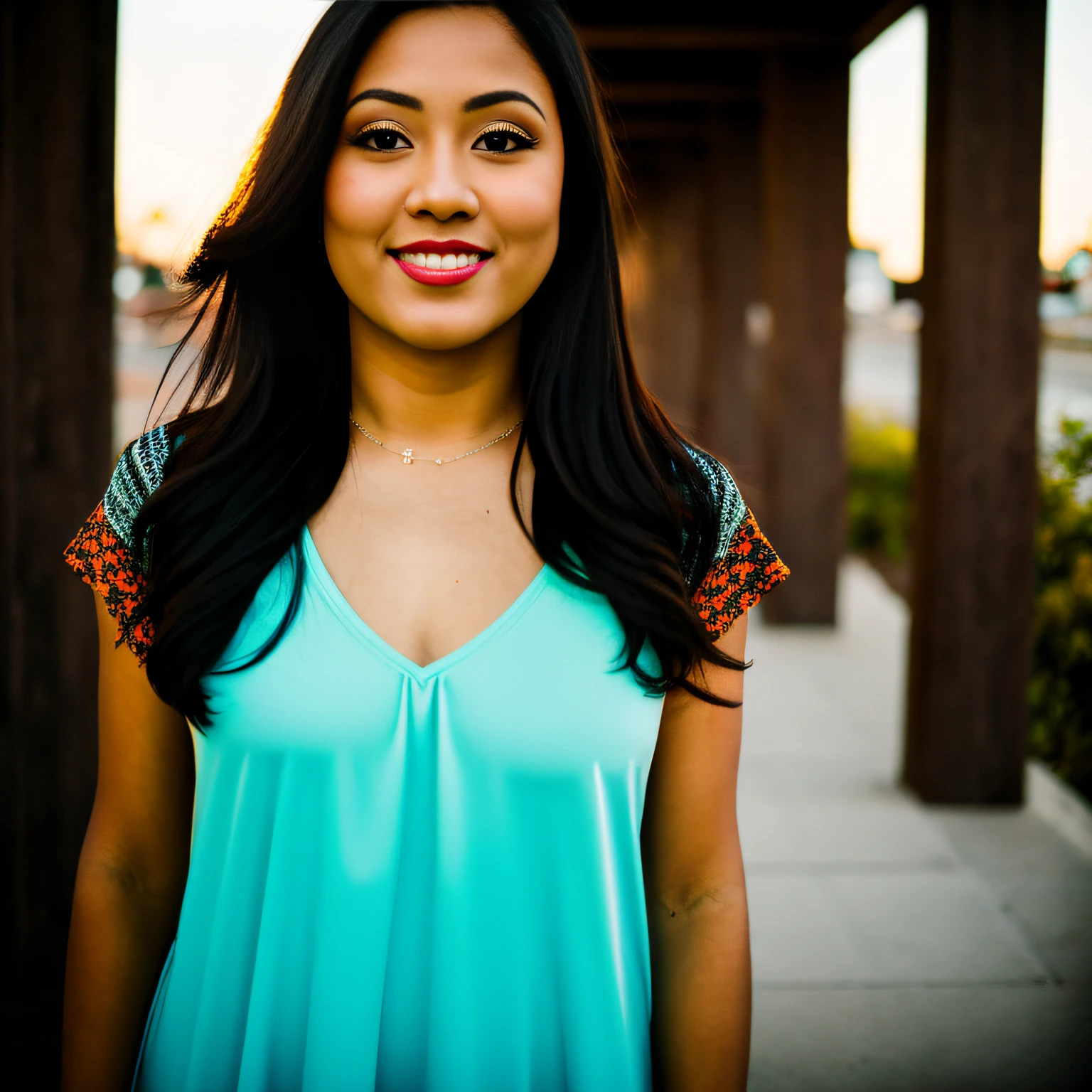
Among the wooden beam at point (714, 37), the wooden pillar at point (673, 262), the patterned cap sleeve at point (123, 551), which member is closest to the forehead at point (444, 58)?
the patterned cap sleeve at point (123, 551)

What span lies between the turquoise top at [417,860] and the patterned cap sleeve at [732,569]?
0.13 meters

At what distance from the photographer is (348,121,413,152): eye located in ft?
4.14

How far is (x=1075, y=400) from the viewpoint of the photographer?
4957 mm

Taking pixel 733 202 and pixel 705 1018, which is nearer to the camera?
pixel 705 1018

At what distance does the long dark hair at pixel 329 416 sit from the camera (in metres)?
1.28

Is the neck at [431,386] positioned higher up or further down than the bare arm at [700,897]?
higher up

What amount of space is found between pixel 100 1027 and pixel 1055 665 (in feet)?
13.3

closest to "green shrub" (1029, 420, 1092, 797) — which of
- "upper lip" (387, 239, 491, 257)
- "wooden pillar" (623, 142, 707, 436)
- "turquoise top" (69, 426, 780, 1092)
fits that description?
"turquoise top" (69, 426, 780, 1092)

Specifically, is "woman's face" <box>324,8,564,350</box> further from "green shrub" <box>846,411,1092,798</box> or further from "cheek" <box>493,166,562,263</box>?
"green shrub" <box>846,411,1092,798</box>

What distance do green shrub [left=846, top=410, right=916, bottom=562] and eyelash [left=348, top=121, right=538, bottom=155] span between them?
9.51 meters

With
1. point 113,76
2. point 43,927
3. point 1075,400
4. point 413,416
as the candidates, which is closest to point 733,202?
point 1075,400

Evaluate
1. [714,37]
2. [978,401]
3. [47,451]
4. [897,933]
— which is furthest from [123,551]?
[714,37]

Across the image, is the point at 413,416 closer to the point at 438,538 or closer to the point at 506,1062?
the point at 438,538

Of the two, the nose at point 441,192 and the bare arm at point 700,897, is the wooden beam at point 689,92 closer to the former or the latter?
the nose at point 441,192
